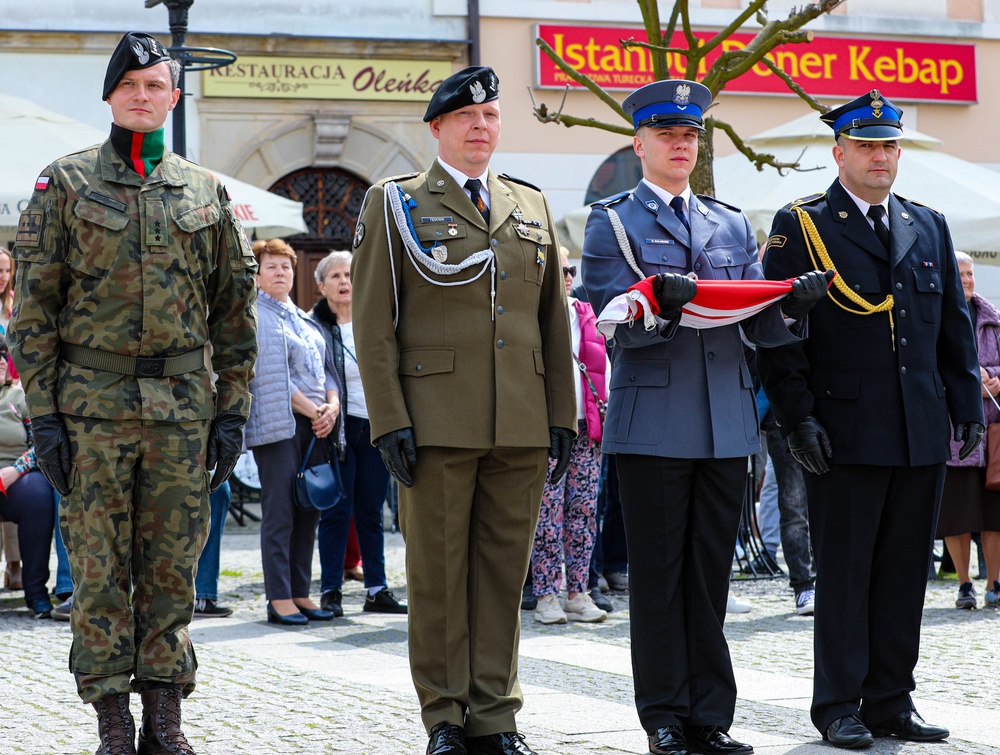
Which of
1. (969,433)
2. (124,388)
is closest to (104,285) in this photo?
(124,388)

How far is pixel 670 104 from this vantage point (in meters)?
4.98

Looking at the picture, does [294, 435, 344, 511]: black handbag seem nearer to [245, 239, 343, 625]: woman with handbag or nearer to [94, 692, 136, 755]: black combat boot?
[245, 239, 343, 625]: woman with handbag

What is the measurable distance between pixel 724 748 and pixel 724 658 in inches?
10.9

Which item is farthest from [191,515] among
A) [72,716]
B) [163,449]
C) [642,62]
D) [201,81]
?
[642,62]

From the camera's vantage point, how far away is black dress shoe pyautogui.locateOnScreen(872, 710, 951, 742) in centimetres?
501

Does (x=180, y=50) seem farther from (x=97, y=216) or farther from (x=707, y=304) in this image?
(x=707, y=304)

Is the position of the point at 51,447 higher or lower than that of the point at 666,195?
lower

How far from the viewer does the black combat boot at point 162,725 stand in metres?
4.58

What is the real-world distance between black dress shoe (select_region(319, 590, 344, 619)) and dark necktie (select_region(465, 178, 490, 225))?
407 cm

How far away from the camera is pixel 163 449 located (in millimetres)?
4621

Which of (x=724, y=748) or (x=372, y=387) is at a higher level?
(x=372, y=387)

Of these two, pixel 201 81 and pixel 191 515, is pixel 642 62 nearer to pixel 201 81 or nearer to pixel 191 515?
pixel 201 81

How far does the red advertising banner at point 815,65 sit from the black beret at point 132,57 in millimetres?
13486

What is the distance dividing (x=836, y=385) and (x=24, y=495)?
540 cm
